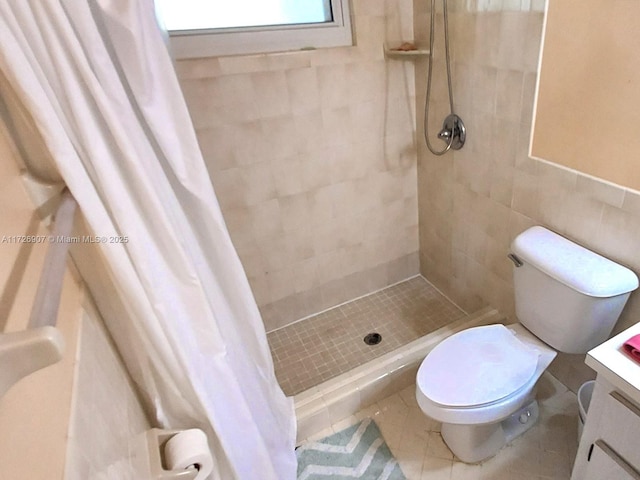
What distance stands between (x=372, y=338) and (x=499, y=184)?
38.9 inches

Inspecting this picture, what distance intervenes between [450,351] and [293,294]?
0.98 meters

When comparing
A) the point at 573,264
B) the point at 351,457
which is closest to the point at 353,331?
the point at 351,457

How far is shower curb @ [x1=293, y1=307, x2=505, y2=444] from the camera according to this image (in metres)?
1.65

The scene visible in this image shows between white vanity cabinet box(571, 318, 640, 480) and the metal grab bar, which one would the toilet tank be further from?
the metal grab bar

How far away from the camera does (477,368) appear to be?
1.39 meters

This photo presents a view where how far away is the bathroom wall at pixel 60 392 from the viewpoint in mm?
497

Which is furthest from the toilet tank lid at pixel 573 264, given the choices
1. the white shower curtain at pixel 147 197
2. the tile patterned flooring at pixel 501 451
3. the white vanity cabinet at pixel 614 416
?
the white shower curtain at pixel 147 197

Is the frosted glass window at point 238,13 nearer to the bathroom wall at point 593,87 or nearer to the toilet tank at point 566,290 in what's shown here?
the bathroom wall at point 593,87

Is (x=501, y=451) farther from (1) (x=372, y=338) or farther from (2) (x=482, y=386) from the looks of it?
(1) (x=372, y=338)

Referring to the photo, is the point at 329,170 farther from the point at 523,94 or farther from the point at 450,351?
the point at 450,351

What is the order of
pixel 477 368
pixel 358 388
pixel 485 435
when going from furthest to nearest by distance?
pixel 358 388 → pixel 485 435 → pixel 477 368

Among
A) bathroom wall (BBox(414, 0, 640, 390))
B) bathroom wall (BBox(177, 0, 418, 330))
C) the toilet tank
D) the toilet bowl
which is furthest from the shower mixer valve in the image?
the toilet bowl

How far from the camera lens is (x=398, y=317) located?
222 centimetres

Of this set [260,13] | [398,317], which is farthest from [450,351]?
[260,13]
